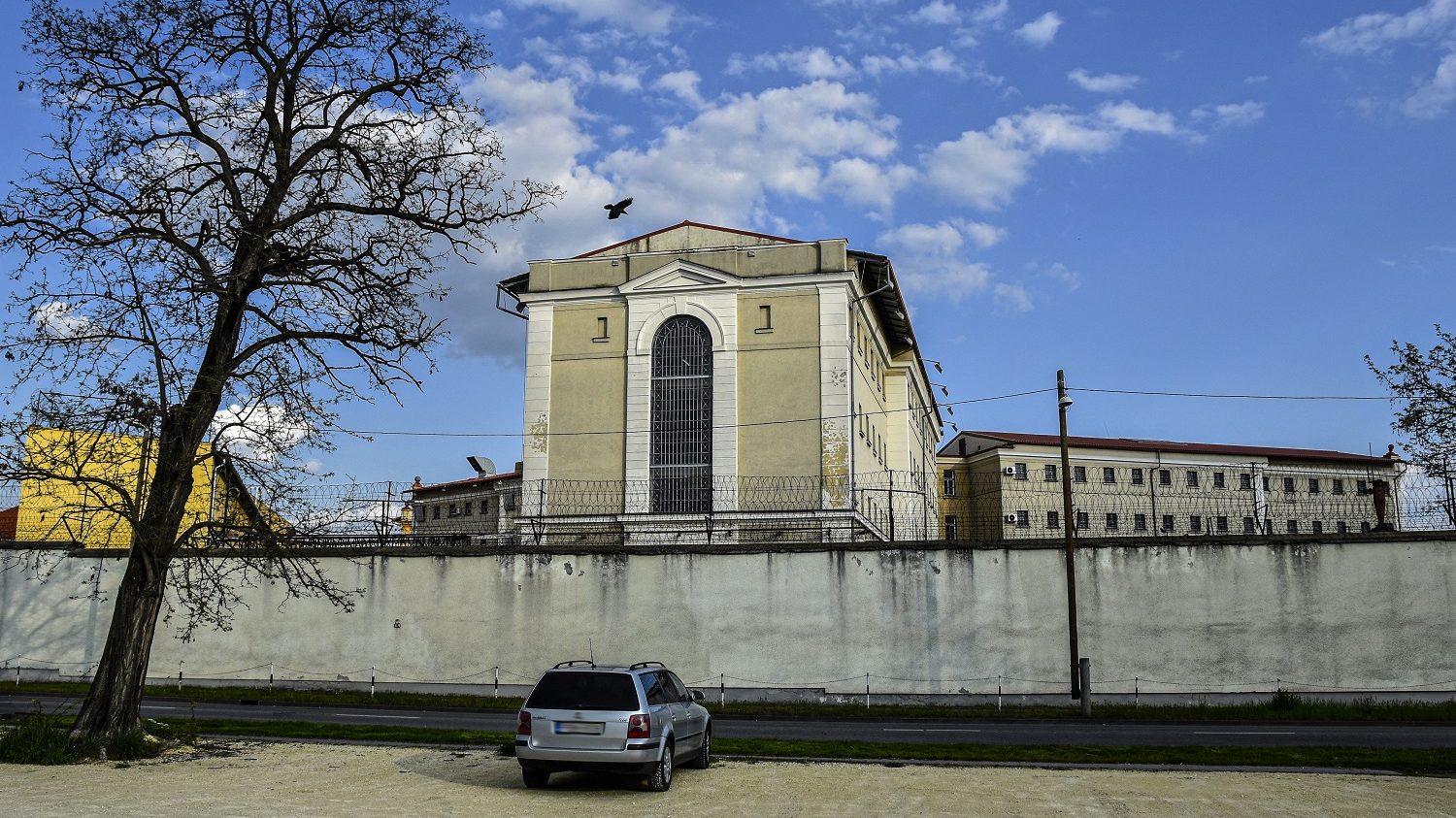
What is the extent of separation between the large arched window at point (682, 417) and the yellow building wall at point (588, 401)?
121 centimetres

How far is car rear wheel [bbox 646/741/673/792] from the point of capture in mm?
12945

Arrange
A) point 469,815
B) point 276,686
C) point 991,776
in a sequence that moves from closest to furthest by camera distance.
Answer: point 469,815, point 991,776, point 276,686

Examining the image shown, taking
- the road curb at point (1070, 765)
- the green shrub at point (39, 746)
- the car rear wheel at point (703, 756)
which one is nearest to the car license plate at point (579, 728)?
the car rear wheel at point (703, 756)

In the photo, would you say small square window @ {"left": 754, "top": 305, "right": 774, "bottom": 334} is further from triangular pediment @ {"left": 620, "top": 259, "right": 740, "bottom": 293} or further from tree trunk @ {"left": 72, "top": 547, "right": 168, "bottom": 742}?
tree trunk @ {"left": 72, "top": 547, "right": 168, "bottom": 742}

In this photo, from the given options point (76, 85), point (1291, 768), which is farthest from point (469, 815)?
point (76, 85)

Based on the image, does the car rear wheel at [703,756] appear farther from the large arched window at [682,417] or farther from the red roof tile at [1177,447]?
the red roof tile at [1177,447]

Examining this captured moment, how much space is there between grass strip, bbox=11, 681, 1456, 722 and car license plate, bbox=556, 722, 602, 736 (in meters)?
12.5

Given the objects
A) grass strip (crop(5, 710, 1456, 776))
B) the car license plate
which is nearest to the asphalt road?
grass strip (crop(5, 710, 1456, 776))

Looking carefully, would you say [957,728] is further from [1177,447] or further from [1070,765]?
[1177,447]

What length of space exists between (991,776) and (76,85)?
15.6 meters

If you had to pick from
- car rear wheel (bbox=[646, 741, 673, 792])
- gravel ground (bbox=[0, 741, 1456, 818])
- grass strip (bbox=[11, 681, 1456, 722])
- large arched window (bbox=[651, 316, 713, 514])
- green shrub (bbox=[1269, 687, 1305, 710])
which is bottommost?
grass strip (bbox=[11, 681, 1456, 722])

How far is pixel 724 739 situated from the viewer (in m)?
18.5

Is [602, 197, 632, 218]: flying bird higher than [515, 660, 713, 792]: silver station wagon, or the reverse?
[602, 197, 632, 218]: flying bird

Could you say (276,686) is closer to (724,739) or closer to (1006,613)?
(724,739)
